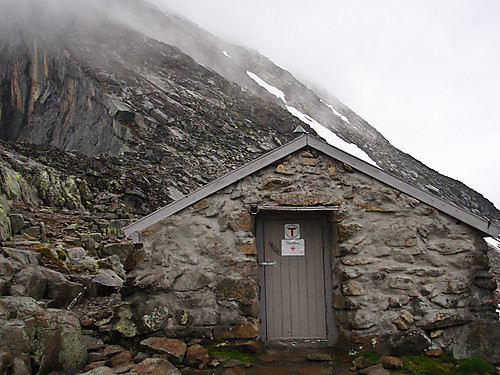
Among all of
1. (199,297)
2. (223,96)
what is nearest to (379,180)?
(199,297)

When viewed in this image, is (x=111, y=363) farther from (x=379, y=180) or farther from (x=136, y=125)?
(x=136, y=125)

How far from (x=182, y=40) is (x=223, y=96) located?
19.9 meters

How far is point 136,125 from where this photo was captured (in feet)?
70.2

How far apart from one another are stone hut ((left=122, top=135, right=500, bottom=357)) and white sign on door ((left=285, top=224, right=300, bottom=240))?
0.7 inches

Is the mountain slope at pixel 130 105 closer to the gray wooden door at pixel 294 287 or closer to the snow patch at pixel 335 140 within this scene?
the snow patch at pixel 335 140

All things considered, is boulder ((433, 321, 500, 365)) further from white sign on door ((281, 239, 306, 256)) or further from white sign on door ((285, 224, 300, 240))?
white sign on door ((285, 224, 300, 240))

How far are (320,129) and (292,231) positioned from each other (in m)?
30.1

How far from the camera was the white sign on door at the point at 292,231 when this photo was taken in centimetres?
630

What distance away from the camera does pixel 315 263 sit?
6.25 m

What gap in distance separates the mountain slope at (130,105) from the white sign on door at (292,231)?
11631 mm

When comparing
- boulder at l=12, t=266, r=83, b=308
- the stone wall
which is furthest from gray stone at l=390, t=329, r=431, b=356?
boulder at l=12, t=266, r=83, b=308

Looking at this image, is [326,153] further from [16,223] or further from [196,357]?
[16,223]

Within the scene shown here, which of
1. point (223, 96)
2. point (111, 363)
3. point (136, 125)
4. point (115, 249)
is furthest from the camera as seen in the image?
point (223, 96)

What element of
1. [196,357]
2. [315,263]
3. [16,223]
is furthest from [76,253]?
[315,263]
